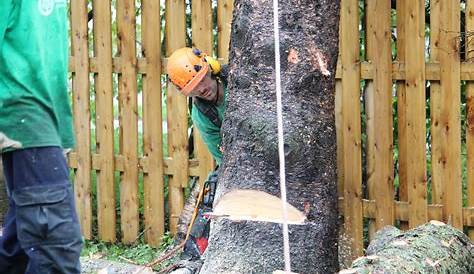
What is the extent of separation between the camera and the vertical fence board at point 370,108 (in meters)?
6.16

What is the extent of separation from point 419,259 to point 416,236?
1.22 feet

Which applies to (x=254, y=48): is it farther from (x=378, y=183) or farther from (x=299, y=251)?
(x=378, y=183)

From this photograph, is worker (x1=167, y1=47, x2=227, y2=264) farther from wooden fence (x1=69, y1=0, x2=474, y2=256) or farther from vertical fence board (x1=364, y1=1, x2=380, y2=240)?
vertical fence board (x1=364, y1=1, x2=380, y2=240)

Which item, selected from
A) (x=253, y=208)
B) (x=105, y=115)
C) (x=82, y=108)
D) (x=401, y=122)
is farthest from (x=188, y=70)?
(x=82, y=108)

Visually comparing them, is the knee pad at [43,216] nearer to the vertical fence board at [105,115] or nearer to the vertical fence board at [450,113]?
the vertical fence board at [450,113]

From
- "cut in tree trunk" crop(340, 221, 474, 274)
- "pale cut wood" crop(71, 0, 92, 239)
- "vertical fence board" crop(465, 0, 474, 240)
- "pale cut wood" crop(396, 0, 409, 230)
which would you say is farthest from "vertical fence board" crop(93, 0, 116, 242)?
"vertical fence board" crop(465, 0, 474, 240)

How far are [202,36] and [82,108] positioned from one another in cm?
138

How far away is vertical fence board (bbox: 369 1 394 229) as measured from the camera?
612cm

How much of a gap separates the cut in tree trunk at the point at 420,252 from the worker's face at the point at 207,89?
1.42 m

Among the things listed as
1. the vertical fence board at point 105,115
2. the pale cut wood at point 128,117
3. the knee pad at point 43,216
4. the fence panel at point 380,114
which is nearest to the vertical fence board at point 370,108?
the fence panel at point 380,114

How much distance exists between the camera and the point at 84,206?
310 inches

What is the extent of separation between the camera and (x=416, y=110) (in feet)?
19.9

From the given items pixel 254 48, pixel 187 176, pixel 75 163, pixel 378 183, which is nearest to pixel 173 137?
pixel 187 176

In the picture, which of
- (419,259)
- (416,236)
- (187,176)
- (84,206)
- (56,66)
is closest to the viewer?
(56,66)
